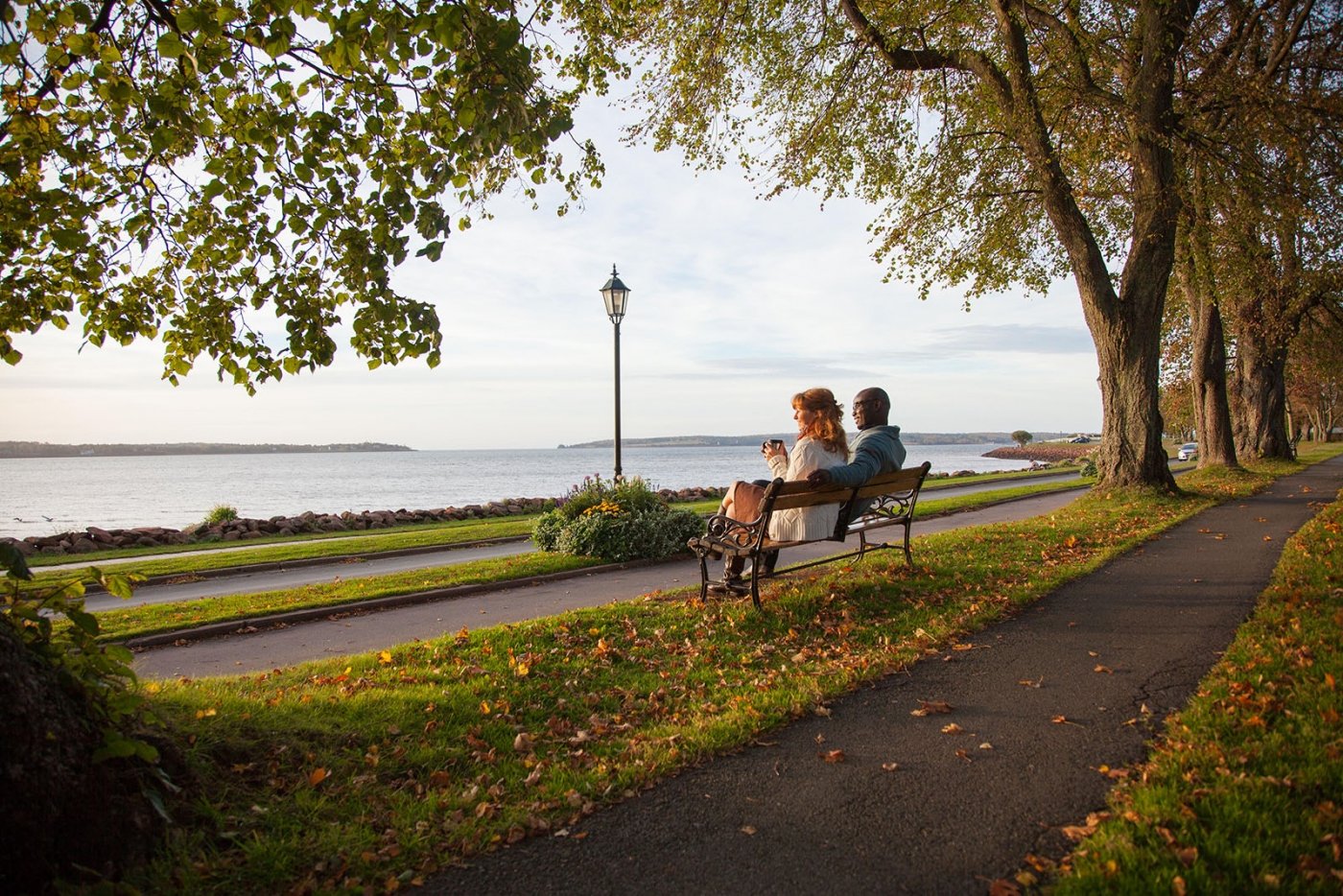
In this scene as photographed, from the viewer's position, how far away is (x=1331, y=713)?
3820 mm

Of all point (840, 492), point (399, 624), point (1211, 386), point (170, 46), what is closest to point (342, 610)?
point (399, 624)

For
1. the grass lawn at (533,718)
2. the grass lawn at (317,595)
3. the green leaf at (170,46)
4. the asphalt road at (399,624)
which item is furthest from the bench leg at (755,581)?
the green leaf at (170,46)

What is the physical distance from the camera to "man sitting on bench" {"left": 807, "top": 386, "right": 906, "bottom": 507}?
6.93 metres

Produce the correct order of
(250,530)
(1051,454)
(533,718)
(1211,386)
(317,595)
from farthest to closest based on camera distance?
1. (1051,454)
2. (1211,386)
3. (250,530)
4. (317,595)
5. (533,718)

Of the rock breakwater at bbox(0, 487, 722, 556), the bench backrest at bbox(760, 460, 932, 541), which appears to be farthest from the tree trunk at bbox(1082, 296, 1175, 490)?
the rock breakwater at bbox(0, 487, 722, 556)

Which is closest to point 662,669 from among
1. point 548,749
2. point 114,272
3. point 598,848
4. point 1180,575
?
point 548,749

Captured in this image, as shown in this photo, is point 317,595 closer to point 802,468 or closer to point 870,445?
point 802,468

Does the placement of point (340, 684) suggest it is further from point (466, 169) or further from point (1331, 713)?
point (1331, 713)

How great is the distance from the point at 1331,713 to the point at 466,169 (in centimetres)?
523

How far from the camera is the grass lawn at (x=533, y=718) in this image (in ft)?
10.3

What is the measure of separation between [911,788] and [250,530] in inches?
685

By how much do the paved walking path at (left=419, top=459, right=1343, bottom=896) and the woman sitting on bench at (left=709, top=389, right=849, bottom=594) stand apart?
1666 millimetres

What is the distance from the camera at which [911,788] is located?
11.7 ft

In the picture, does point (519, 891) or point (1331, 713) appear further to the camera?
point (1331, 713)
